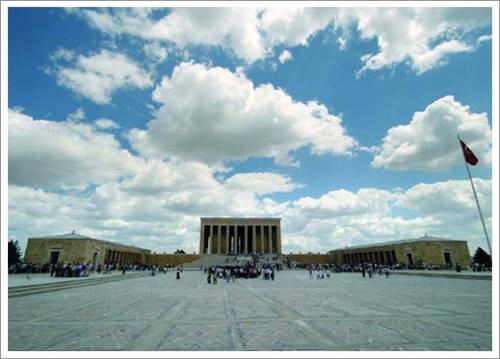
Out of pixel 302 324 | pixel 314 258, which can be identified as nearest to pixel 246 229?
pixel 314 258

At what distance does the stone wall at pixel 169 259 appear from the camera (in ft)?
232

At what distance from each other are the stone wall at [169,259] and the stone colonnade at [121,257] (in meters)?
2.83

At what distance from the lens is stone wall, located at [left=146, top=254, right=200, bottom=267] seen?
70.6m

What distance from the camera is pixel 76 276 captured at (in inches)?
1043

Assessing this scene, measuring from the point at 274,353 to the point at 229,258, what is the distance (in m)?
56.5

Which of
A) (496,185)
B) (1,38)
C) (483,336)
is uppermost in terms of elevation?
(1,38)

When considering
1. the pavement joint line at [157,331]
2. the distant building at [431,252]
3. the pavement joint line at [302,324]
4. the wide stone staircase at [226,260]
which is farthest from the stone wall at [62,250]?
the distant building at [431,252]

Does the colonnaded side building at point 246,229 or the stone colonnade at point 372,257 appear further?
the colonnaded side building at point 246,229

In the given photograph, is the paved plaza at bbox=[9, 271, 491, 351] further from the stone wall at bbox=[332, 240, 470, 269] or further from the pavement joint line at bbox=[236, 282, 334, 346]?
the stone wall at bbox=[332, 240, 470, 269]

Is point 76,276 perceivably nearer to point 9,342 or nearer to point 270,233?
point 9,342

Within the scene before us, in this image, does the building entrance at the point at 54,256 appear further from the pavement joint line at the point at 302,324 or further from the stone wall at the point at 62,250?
the pavement joint line at the point at 302,324

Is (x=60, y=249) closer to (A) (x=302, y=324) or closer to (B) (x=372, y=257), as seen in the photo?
(A) (x=302, y=324)

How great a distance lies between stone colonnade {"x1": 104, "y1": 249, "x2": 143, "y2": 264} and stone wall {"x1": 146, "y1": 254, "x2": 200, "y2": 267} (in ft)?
9.29

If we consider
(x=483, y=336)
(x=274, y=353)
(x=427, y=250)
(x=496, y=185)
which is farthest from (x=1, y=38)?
(x=427, y=250)
